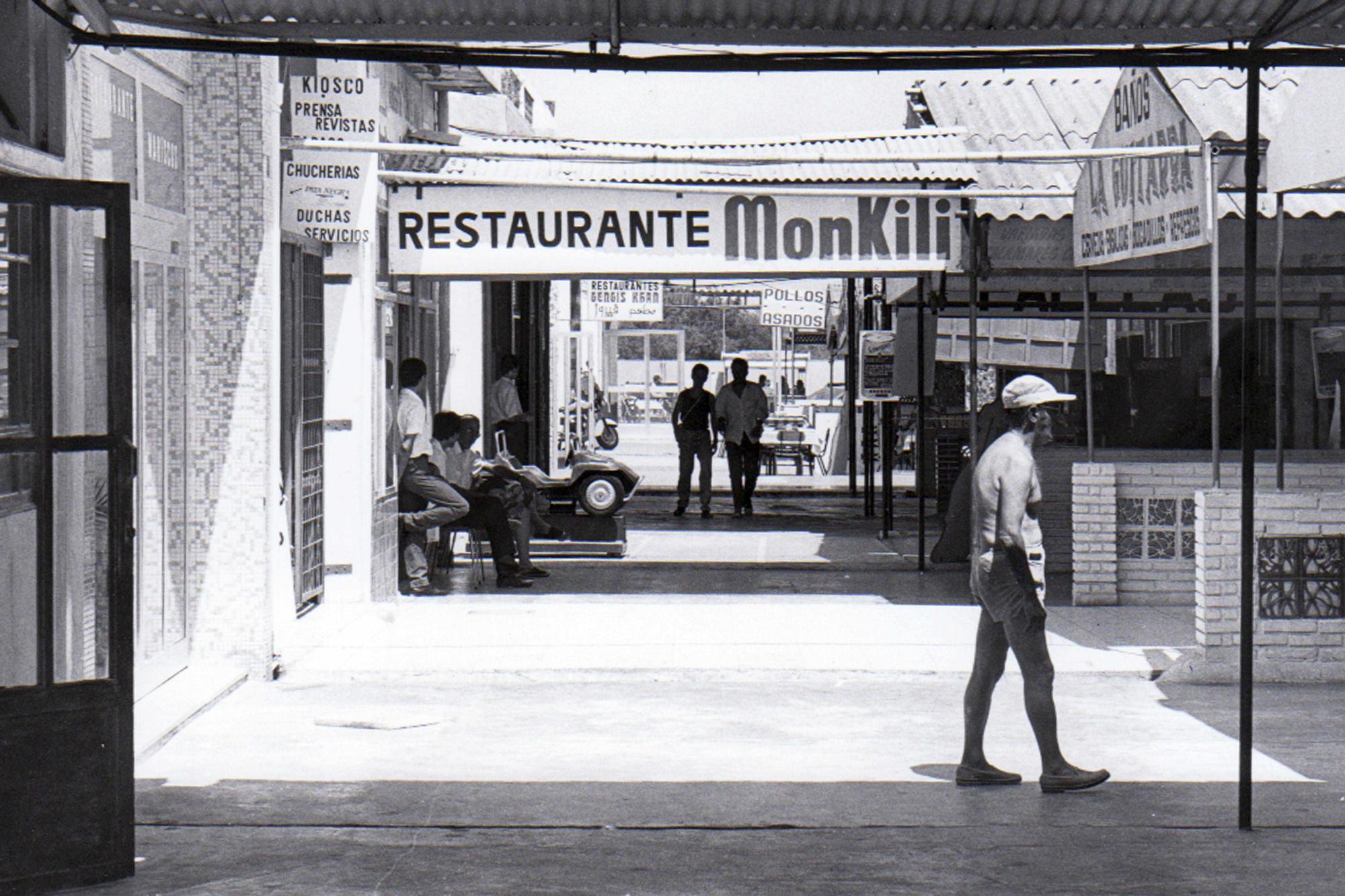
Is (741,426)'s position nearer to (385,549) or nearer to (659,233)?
(659,233)

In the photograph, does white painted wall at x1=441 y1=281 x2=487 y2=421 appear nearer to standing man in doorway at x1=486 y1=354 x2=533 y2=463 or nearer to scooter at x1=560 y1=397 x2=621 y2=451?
standing man in doorway at x1=486 y1=354 x2=533 y2=463

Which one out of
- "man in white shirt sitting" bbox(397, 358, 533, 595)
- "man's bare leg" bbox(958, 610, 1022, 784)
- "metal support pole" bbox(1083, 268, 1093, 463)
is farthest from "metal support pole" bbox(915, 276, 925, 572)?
"man's bare leg" bbox(958, 610, 1022, 784)

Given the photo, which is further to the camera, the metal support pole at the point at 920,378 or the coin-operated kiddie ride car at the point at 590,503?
the coin-operated kiddie ride car at the point at 590,503

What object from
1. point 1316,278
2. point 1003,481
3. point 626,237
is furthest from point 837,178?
point 1003,481

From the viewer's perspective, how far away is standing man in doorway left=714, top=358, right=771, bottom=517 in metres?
21.4

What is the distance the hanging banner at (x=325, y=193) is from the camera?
12.0 meters

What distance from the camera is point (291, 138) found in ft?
38.4

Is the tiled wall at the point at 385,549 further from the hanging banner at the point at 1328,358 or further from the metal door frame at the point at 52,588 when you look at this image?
the hanging banner at the point at 1328,358

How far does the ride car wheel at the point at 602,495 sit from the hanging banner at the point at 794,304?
16537 mm

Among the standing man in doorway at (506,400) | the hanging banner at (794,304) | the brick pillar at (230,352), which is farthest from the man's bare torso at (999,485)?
the hanging banner at (794,304)

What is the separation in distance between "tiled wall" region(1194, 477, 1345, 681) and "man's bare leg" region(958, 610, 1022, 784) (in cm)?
304

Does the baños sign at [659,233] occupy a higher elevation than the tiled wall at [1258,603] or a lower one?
higher

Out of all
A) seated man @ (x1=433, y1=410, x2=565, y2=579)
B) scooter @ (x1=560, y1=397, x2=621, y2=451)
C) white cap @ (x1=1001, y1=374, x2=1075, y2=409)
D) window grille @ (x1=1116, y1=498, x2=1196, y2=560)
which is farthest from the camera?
scooter @ (x1=560, y1=397, x2=621, y2=451)

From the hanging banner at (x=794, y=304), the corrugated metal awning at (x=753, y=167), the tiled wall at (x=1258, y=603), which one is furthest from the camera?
the hanging banner at (x=794, y=304)
